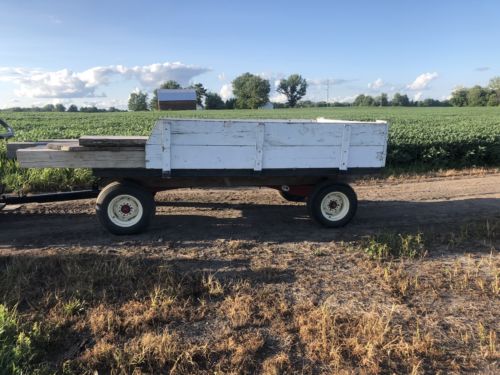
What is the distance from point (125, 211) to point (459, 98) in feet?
311

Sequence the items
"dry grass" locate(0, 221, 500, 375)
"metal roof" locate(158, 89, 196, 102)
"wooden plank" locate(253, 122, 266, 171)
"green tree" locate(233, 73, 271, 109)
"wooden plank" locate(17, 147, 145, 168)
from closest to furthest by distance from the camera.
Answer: "dry grass" locate(0, 221, 500, 375) → "wooden plank" locate(17, 147, 145, 168) → "wooden plank" locate(253, 122, 266, 171) → "metal roof" locate(158, 89, 196, 102) → "green tree" locate(233, 73, 271, 109)

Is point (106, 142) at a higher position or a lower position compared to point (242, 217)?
higher

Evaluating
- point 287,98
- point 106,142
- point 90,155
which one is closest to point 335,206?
point 106,142

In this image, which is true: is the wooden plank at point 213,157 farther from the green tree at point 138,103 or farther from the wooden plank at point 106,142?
the green tree at point 138,103

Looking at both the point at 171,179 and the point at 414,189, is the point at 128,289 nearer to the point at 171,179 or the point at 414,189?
the point at 171,179

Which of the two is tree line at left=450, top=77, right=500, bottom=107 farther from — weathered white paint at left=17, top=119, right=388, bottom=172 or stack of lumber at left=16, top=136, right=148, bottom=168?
stack of lumber at left=16, top=136, right=148, bottom=168

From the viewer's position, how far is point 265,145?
529 centimetres

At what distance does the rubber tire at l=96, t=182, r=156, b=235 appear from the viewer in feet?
17.0

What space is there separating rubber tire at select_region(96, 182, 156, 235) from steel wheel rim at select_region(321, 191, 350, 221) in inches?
94.0

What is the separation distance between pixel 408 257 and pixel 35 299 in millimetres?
3948

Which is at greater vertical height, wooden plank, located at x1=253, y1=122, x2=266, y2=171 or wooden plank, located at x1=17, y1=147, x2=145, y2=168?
wooden plank, located at x1=253, y1=122, x2=266, y2=171

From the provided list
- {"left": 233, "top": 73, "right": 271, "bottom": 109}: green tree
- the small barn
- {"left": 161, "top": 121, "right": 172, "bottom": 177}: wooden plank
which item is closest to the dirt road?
{"left": 161, "top": 121, "right": 172, "bottom": 177}: wooden plank

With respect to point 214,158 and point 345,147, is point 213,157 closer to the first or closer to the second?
point 214,158

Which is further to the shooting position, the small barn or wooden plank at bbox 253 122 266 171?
the small barn
